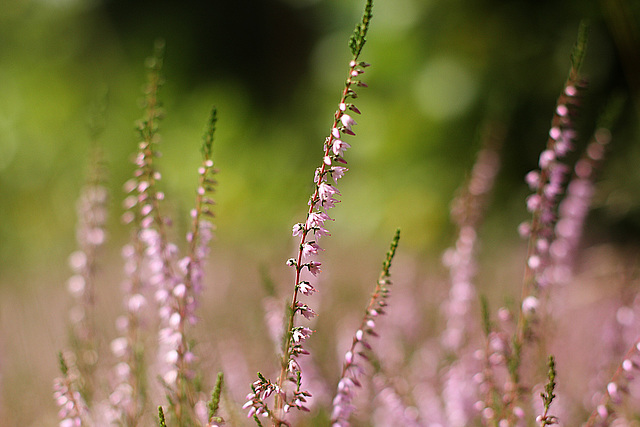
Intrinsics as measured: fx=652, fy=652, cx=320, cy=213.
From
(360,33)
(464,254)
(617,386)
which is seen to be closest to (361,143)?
(464,254)

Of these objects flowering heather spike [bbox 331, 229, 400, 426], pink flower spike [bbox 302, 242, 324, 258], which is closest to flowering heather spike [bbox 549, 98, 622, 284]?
flowering heather spike [bbox 331, 229, 400, 426]

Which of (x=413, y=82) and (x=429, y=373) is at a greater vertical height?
(x=413, y=82)

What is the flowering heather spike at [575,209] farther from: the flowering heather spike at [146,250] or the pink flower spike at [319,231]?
the flowering heather spike at [146,250]

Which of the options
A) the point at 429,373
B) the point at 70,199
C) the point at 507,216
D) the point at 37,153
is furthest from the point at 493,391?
the point at 37,153

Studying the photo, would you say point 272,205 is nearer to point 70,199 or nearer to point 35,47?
point 70,199

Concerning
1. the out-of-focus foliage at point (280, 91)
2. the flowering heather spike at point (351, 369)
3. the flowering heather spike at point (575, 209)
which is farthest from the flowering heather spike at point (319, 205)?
the flowering heather spike at point (575, 209)

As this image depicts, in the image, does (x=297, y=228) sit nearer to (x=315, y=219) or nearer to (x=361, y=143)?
(x=315, y=219)

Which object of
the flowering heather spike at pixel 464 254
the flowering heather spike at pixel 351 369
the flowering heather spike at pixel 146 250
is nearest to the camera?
the flowering heather spike at pixel 351 369

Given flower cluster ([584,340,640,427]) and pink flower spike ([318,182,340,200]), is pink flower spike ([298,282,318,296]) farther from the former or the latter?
flower cluster ([584,340,640,427])
